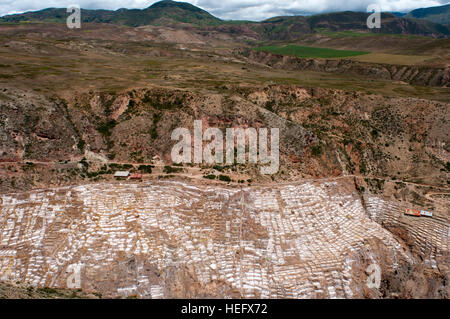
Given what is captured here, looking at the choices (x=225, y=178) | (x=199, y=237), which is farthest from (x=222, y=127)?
(x=199, y=237)

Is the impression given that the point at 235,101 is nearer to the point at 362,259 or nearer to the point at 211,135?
the point at 211,135

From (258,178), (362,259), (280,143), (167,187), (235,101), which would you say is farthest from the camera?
(235,101)

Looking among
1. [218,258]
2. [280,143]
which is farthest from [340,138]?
[218,258]

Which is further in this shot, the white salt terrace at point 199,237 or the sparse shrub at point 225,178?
→ the sparse shrub at point 225,178

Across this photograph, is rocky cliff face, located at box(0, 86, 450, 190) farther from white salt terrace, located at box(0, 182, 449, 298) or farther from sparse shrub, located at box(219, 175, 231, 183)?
white salt terrace, located at box(0, 182, 449, 298)

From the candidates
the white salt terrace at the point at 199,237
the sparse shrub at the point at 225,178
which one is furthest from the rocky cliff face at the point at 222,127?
the white salt terrace at the point at 199,237

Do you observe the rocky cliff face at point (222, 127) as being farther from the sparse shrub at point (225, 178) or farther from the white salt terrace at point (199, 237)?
the white salt terrace at point (199, 237)

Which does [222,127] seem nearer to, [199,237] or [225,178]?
[225,178]

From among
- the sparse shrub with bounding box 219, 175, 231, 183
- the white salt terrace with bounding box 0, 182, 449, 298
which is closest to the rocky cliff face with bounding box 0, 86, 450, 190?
the sparse shrub with bounding box 219, 175, 231, 183
